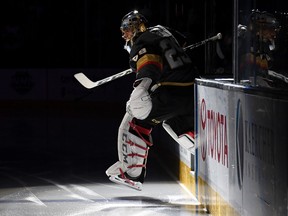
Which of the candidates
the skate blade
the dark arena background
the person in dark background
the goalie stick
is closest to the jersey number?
the person in dark background

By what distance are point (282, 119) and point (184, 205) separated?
3.08m

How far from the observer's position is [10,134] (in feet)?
43.7

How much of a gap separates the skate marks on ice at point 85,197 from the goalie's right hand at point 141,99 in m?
0.73

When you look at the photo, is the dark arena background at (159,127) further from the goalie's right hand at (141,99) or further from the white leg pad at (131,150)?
the goalie's right hand at (141,99)

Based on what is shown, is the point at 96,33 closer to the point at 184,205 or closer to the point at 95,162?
the point at 95,162

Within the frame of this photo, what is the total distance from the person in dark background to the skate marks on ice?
0.27 meters

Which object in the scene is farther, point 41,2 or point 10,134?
point 41,2

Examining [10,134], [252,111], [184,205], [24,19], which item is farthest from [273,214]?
[24,19]

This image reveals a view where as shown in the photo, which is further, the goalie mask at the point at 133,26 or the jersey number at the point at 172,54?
the goalie mask at the point at 133,26

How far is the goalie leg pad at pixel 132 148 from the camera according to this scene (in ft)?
24.5

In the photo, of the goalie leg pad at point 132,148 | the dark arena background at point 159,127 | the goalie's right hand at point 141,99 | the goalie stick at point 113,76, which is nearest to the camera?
the dark arena background at point 159,127

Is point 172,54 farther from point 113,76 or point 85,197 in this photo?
point 85,197

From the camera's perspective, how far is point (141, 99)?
7141mm

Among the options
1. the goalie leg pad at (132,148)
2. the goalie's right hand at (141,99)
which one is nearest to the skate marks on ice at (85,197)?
the goalie leg pad at (132,148)
